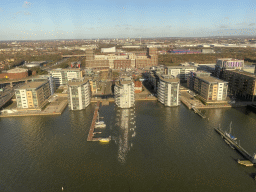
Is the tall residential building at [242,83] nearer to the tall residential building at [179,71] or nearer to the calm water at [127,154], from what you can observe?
the calm water at [127,154]

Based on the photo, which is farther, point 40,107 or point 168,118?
point 40,107

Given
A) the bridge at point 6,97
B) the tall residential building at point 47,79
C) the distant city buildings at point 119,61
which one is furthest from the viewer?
the distant city buildings at point 119,61

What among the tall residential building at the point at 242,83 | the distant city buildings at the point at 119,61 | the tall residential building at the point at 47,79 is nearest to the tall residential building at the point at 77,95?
the tall residential building at the point at 47,79

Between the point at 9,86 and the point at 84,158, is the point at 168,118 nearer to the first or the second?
the point at 84,158

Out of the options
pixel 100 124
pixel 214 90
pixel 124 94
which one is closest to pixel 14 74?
pixel 124 94

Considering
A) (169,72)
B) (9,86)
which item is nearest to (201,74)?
(169,72)

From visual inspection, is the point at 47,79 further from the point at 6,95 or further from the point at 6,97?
the point at 6,95
